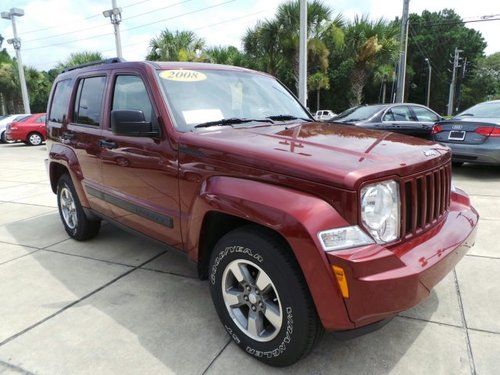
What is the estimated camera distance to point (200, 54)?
2416 cm

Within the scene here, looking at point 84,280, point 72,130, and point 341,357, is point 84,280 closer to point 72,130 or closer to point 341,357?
point 72,130

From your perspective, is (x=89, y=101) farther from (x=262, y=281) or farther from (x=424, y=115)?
(x=424, y=115)

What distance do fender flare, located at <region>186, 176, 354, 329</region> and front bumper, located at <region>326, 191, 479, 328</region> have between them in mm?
67

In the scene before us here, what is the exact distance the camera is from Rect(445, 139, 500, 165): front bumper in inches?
283

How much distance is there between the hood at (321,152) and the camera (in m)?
2.14

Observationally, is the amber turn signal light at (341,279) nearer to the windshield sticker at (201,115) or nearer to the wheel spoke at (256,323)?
the wheel spoke at (256,323)

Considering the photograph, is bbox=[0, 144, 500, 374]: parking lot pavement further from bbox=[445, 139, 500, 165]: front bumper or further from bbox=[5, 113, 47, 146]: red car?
bbox=[5, 113, 47, 146]: red car

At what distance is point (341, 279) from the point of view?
1963 millimetres

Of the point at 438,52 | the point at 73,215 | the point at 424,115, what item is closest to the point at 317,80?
the point at 424,115

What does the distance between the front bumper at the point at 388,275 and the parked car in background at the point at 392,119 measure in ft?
22.2

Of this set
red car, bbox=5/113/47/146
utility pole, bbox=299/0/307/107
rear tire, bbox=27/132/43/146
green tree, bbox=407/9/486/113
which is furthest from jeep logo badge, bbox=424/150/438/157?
green tree, bbox=407/9/486/113

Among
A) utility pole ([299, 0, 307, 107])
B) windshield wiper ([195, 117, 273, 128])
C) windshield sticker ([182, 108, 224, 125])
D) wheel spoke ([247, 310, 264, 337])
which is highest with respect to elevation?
utility pole ([299, 0, 307, 107])

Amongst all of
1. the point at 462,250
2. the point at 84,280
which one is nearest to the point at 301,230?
the point at 462,250

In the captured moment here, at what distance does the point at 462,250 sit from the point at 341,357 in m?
1.02
